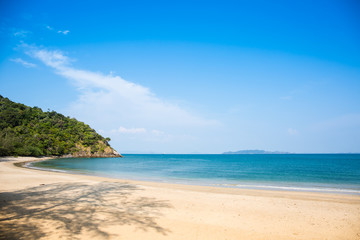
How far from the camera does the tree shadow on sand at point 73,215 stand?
5.54 meters

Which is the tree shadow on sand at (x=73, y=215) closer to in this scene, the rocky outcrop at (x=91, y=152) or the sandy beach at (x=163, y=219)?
the sandy beach at (x=163, y=219)

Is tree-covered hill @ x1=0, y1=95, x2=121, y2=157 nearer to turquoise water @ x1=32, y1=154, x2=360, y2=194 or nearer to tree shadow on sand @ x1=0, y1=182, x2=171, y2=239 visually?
turquoise water @ x1=32, y1=154, x2=360, y2=194

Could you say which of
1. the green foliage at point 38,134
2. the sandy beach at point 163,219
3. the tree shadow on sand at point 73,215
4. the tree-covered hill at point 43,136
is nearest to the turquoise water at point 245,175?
the sandy beach at point 163,219

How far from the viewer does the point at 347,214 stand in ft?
29.3

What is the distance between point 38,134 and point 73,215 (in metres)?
85.5

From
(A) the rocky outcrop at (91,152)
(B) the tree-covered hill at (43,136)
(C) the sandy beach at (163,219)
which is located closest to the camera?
(C) the sandy beach at (163,219)

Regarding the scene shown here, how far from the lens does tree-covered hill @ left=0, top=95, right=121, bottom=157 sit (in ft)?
197

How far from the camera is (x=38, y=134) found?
245 feet

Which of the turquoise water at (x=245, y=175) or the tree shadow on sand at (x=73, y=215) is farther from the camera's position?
the turquoise water at (x=245, y=175)

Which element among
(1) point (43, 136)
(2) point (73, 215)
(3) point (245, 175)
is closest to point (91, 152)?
(1) point (43, 136)

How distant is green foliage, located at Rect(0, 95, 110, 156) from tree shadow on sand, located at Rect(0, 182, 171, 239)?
5050cm

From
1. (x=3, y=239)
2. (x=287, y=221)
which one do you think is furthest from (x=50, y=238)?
(x=287, y=221)

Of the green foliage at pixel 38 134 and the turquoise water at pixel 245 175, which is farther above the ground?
the green foliage at pixel 38 134

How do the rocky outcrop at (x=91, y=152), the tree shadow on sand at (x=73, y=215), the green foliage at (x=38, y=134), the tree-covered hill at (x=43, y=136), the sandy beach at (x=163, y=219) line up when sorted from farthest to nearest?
the rocky outcrop at (x=91, y=152) → the tree-covered hill at (x=43, y=136) → the green foliage at (x=38, y=134) → the sandy beach at (x=163, y=219) → the tree shadow on sand at (x=73, y=215)
